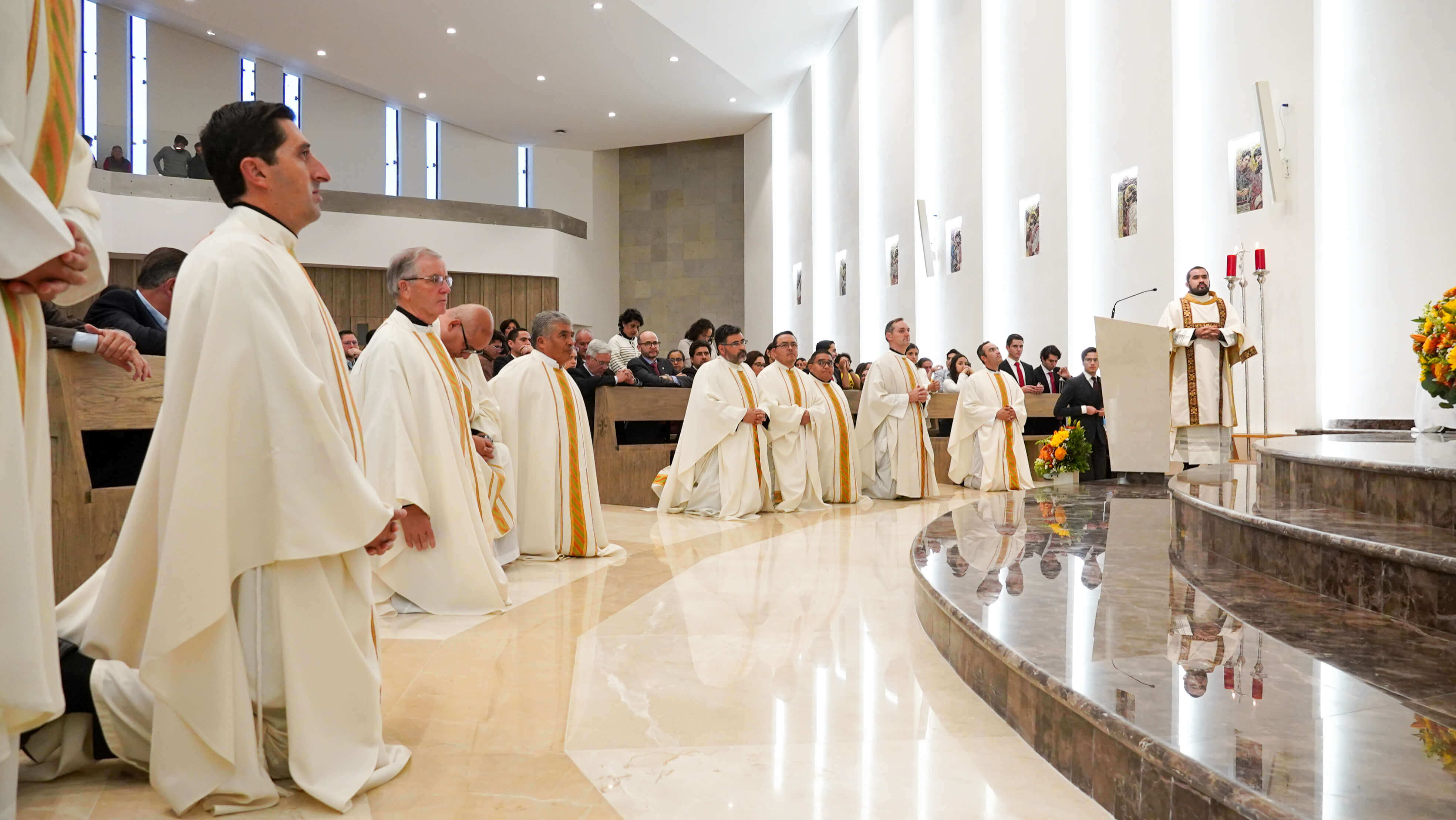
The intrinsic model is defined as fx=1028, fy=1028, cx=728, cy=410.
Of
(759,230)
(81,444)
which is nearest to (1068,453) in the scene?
(81,444)

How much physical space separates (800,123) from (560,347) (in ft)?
46.6

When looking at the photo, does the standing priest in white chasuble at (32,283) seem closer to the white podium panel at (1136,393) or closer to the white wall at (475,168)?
the white podium panel at (1136,393)

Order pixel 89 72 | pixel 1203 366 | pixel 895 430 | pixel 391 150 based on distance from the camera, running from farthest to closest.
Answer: pixel 391 150 → pixel 89 72 → pixel 895 430 → pixel 1203 366

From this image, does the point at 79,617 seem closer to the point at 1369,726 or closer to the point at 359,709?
the point at 359,709

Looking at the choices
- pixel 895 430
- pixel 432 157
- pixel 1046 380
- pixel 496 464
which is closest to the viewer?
pixel 496 464

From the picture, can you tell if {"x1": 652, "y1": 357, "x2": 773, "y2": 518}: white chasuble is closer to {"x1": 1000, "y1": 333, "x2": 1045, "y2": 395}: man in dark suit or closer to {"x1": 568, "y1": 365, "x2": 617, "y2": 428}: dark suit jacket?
{"x1": 568, "y1": 365, "x2": 617, "y2": 428}: dark suit jacket

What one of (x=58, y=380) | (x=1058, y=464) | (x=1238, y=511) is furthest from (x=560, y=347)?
(x=1058, y=464)

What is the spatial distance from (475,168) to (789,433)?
15.2 metres

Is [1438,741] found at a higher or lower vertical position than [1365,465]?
lower

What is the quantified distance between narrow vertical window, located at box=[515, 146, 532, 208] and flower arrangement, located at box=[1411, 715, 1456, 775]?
21446 millimetres

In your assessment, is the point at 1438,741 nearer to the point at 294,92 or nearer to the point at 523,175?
the point at 294,92

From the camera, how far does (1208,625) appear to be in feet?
9.80

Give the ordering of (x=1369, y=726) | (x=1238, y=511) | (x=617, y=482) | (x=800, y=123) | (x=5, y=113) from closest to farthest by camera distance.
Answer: (x=5, y=113) → (x=1369, y=726) → (x=1238, y=511) → (x=617, y=482) → (x=800, y=123)

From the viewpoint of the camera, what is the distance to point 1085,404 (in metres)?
10.0
